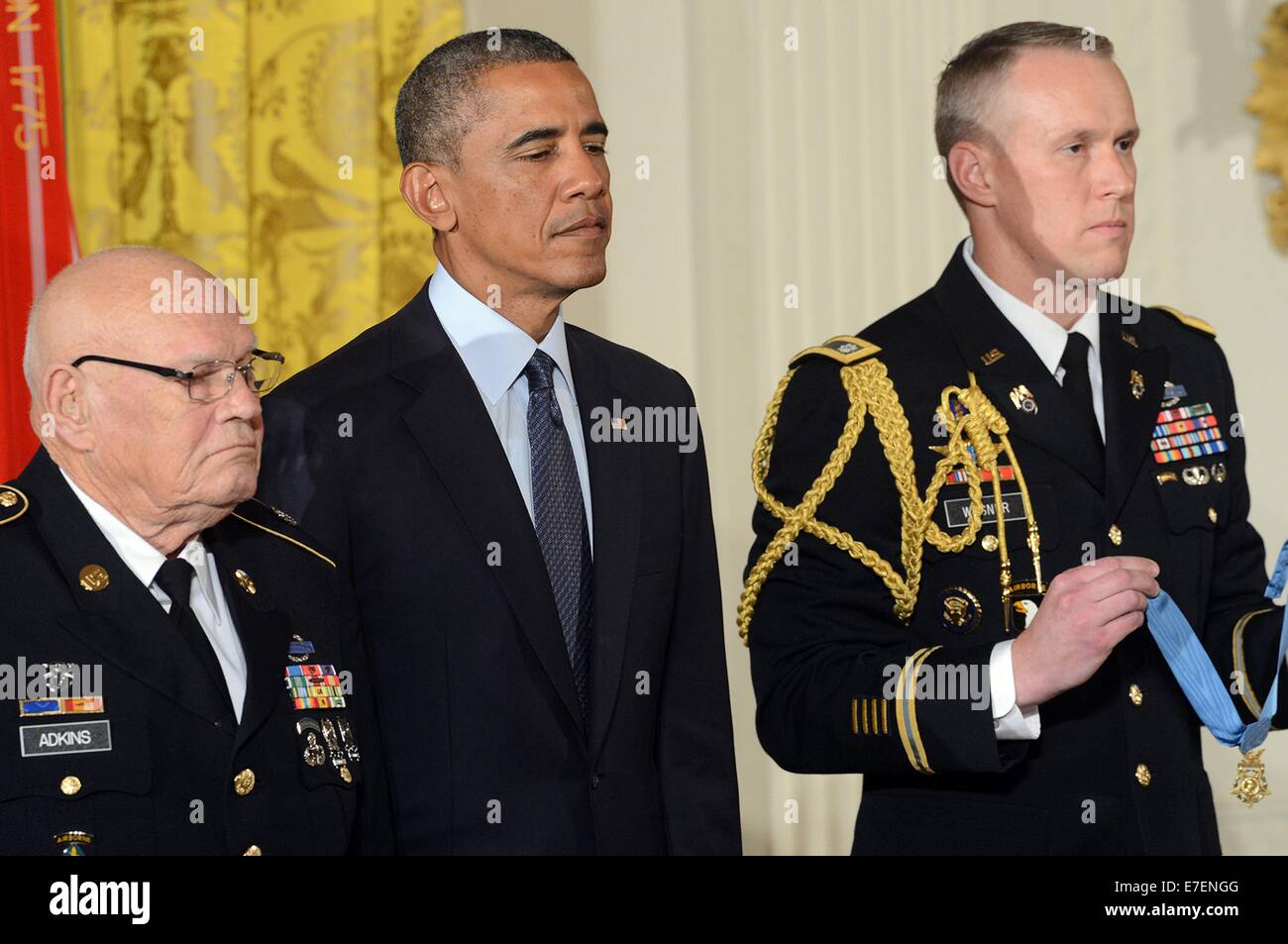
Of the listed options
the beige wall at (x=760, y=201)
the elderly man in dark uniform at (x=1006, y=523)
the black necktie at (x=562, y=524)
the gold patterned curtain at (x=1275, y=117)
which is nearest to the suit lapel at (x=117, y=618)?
the black necktie at (x=562, y=524)

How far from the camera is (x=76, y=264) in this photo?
188 centimetres

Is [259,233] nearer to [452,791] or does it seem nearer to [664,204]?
[664,204]

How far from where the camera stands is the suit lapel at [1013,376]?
2.22m

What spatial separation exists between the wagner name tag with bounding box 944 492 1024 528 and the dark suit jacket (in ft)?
1.23

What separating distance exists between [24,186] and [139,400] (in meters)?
1.34

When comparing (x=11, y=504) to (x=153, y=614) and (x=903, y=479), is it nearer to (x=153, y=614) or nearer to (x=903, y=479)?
(x=153, y=614)

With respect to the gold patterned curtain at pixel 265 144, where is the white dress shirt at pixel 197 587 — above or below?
below

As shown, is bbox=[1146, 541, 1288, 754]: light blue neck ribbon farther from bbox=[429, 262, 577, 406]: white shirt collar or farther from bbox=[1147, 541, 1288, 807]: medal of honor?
bbox=[429, 262, 577, 406]: white shirt collar

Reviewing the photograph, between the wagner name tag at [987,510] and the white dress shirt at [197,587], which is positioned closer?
the white dress shirt at [197,587]

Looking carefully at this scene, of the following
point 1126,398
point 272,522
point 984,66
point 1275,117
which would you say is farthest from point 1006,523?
point 1275,117

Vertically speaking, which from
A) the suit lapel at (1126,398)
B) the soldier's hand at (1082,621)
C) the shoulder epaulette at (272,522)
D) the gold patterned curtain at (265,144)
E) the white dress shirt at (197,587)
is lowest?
the soldier's hand at (1082,621)

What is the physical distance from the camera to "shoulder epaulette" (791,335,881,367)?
2252 millimetres

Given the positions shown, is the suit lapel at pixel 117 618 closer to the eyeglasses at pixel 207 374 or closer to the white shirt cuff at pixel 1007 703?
the eyeglasses at pixel 207 374

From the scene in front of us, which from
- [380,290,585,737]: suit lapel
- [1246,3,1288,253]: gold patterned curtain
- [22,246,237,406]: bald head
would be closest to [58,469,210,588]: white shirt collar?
[22,246,237,406]: bald head
